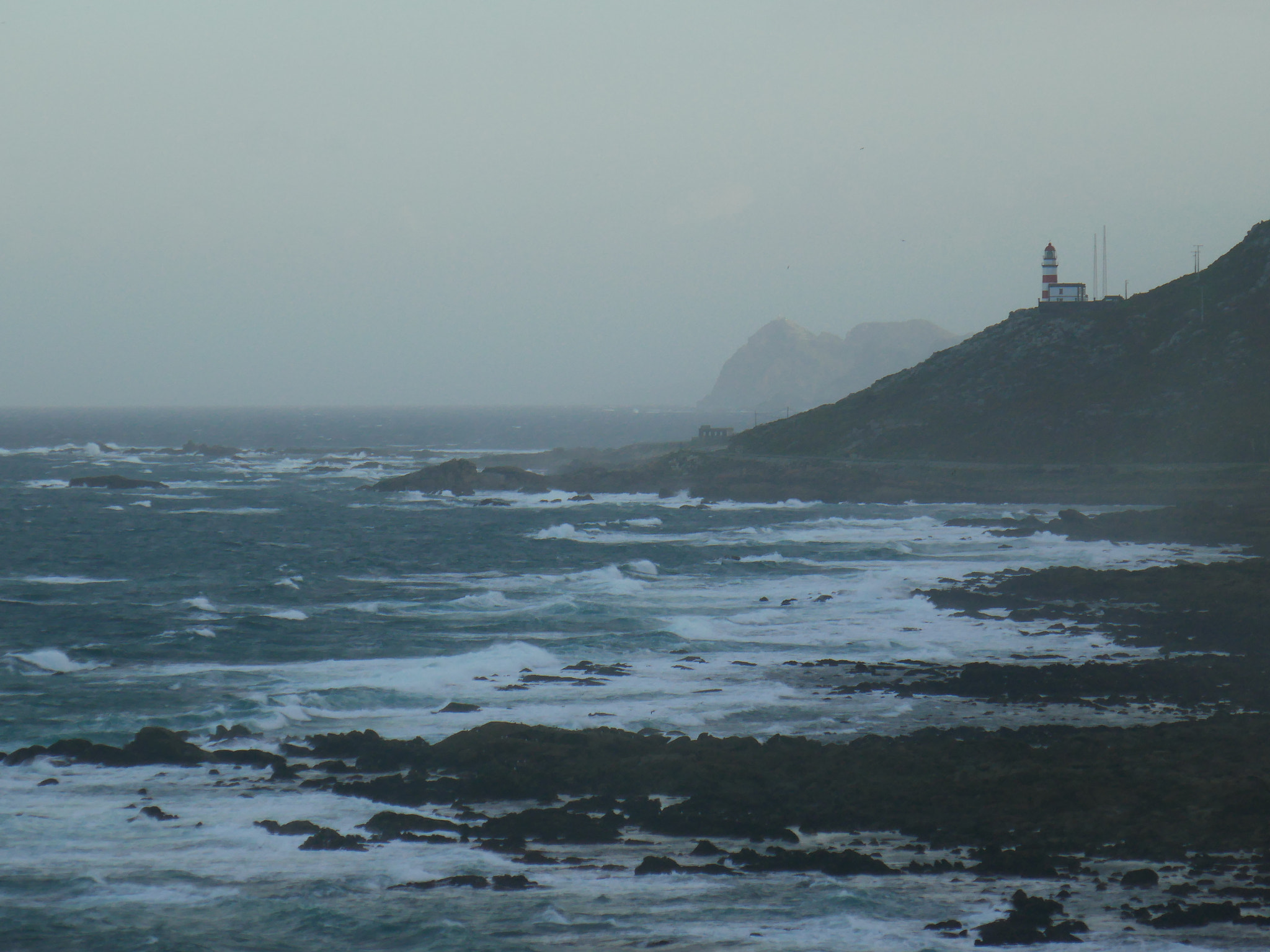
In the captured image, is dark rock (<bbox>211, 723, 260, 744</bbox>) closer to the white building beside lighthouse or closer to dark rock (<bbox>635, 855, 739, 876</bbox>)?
dark rock (<bbox>635, 855, 739, 876</bbox>)

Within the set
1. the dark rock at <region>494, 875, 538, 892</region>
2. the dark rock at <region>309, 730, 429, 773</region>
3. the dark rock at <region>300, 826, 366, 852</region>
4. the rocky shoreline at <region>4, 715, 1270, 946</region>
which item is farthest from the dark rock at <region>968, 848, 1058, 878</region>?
the dark rock at <region>309, 730, 429, 773</region>

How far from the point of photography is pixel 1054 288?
95188 mm

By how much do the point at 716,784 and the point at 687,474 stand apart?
2417 inches

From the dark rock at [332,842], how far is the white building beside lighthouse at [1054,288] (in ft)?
285

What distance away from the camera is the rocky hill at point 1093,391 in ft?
248

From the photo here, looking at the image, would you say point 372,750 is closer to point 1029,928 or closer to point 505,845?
point 505,845

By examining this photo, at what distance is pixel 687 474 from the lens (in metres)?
79.1

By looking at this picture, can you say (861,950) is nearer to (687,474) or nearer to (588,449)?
(687,474)

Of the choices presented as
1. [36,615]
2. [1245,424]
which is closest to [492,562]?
[36,615]

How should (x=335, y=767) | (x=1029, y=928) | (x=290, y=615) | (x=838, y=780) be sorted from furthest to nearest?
(x=290, y=615) → (x=335, y=767) → (x=838, y=780) → (x=1029, y=928)

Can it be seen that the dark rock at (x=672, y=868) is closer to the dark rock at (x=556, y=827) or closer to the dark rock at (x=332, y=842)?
the dark rock at (x=556, y=827)

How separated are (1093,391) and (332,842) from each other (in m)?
75.5

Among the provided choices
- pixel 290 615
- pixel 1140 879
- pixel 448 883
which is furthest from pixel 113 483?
pixel 1140 879

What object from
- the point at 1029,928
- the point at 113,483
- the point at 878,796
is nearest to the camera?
the point at 1029,928
